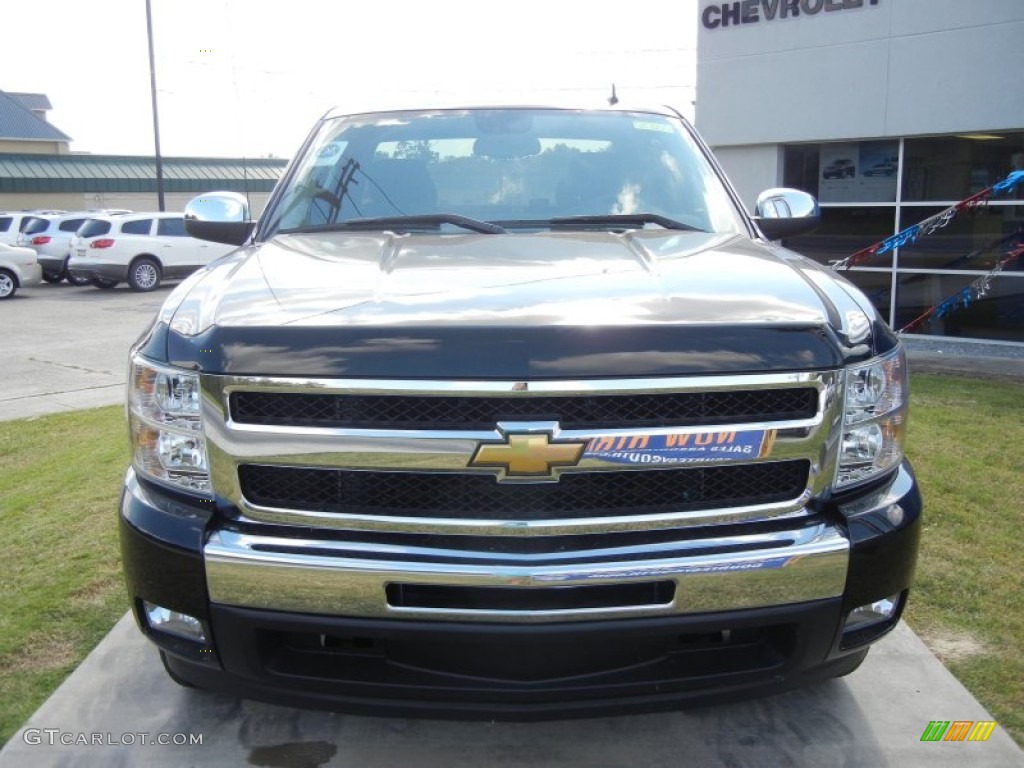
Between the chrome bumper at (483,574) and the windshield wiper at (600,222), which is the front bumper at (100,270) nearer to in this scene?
the windshield wiper at (600,222)

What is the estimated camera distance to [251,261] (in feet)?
9.39

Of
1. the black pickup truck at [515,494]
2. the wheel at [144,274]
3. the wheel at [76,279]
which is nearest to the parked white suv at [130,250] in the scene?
the wheel at [144,274]

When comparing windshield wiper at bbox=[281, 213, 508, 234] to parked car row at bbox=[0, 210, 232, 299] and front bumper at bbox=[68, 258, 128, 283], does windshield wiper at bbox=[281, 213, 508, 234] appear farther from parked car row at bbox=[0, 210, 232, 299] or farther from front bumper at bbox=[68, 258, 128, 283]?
front bumper at bbox=[68, 258, 128, 283]

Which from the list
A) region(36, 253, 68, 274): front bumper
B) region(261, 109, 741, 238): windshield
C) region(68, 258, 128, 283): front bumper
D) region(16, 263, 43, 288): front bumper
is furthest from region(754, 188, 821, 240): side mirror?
region(36, 253, 68, 274): front bumper

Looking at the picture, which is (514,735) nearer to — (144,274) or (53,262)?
(144,274)

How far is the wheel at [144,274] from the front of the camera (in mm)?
22141

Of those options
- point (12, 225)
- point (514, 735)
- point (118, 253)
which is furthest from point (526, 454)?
point (12, 225)

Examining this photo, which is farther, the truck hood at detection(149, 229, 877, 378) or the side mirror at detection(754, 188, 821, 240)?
the side mirror at detection(754, 188, 821, 240)

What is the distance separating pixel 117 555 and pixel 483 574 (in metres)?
2.81

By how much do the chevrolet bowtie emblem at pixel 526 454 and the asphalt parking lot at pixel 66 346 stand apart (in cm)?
569

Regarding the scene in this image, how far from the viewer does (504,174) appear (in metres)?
3.66

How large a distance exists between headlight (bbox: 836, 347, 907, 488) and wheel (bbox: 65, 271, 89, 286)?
74.7 ft

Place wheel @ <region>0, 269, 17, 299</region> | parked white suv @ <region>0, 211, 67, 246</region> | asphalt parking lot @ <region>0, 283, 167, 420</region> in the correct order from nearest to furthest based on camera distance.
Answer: asphalt parking lot @ <region>0, 283, 167, 420</region> → wheel @ <region>0, 269, 17, 299</region> → parked white suv @ <region>0, 211, 67, 246</region>

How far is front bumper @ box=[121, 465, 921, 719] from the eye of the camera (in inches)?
84.0
